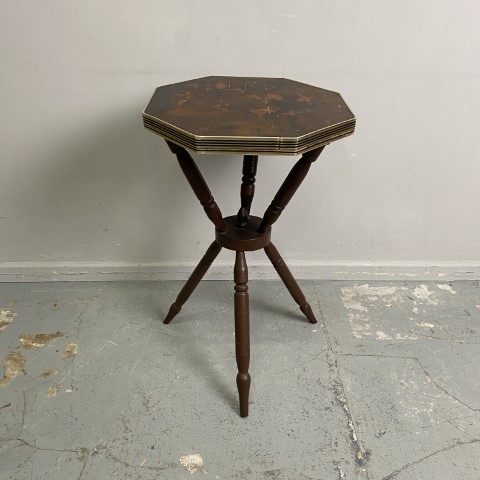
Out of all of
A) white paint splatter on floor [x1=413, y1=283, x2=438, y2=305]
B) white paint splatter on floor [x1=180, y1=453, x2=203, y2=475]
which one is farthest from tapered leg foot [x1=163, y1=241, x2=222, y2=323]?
white paint splatter on floor [x1=413, y1=283, x2=438, y2=305]

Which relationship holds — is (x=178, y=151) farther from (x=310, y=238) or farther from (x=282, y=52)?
(x=310, y=238)

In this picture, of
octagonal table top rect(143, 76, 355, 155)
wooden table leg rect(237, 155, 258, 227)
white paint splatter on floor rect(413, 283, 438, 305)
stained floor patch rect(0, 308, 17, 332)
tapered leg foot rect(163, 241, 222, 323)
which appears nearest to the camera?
octagonal table top rect(143, 76, 355, 155)

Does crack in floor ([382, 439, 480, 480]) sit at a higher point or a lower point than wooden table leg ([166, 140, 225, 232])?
lower

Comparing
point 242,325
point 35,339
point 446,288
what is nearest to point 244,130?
point 242,325

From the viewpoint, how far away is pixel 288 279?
6.01 feet

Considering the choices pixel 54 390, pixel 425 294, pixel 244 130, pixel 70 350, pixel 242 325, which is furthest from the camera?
pixel 425 294

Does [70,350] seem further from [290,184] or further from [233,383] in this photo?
[290,184]

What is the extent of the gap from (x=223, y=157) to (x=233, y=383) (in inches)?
34.5

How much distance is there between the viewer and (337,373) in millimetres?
1738

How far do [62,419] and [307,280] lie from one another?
47.3 inches

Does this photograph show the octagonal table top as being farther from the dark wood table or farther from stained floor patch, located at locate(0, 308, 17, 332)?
stained floor patch, located at locate(0, 308, 17, 332)

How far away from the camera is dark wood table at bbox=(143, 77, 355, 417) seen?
3.86 ft

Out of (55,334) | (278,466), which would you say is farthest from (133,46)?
(278,466)

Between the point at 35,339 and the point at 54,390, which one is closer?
the point at 54,390
